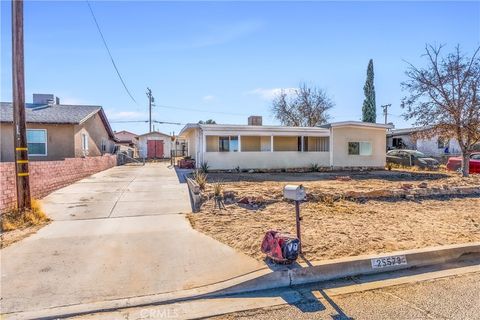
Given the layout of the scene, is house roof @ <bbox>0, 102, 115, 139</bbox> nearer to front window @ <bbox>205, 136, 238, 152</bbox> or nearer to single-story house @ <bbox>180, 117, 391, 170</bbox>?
single-story house @ <bbox>180, 117, 391, 170</bbox>

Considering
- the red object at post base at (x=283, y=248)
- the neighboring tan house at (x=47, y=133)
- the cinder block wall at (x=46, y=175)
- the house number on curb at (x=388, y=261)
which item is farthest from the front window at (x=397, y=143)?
the red object at post base at (x=283, y=248)

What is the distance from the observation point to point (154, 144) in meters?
38.8

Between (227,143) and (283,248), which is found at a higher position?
(227,143)

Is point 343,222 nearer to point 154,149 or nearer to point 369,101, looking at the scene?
point 369,101

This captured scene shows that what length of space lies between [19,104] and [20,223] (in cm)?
243

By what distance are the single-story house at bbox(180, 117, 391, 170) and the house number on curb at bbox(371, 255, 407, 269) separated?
1444cm

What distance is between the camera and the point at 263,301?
3756 mm

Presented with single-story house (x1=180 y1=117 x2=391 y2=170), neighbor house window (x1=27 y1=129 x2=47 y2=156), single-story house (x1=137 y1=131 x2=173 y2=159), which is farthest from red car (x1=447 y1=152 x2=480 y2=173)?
single-story house (x1=137 y1=131 x2=173 y2=159)

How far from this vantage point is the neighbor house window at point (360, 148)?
21.6 meters

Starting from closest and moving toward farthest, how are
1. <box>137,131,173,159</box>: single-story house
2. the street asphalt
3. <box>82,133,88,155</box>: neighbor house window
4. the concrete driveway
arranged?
1. the street asphalt
2. the concrete driveway
3. <box>82,133,88,155</box>: neighbor house window
4. <box>137,131,173,159</box>: single-story house

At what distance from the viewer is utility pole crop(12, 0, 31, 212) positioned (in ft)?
22.6

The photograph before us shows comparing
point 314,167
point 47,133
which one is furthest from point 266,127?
point 47,133

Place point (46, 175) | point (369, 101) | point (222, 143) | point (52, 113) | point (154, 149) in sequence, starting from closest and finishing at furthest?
point (46, 175) < point (52, 113) < point (222, 143) < point (369, 101) < point (154, 149)

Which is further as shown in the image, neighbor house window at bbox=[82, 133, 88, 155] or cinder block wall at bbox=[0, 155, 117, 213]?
neighbor house window at bbox=[82, 133, 88, 155]
